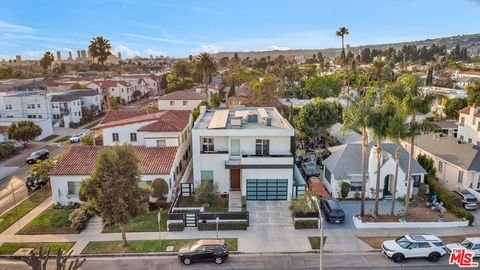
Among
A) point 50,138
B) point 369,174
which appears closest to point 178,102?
point 50,138

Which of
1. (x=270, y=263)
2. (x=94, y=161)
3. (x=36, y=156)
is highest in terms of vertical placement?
(x=94, y=161)

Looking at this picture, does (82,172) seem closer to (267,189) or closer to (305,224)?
(267,189)

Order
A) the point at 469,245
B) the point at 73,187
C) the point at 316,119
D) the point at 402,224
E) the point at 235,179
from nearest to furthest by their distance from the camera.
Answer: the point at 469,245 → the point at 402,224 → the point at 73,187 → the point at 235,179 → the point at 316,119

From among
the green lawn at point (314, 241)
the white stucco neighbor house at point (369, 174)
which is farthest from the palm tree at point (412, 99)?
the green lawn at point (314, 241)

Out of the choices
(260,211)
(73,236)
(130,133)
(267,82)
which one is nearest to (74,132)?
(130,133)

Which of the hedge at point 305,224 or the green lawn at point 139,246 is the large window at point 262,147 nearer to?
the hedge at point 305,224

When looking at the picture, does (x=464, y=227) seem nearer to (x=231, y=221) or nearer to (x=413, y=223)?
(x=413, y=223)
